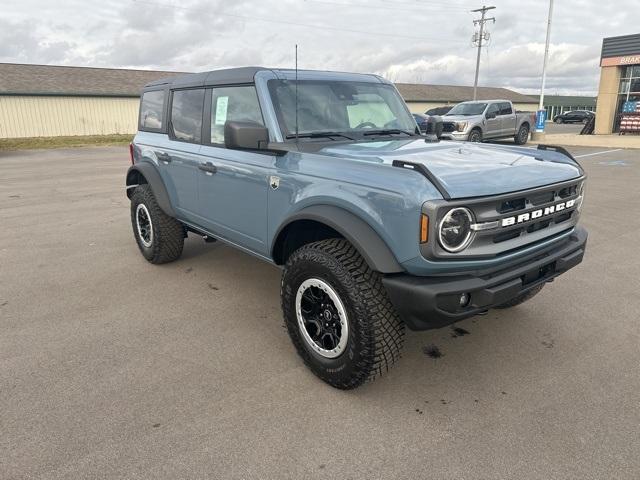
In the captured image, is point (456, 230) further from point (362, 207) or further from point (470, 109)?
point (470, 109)

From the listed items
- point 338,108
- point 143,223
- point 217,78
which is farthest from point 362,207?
point 143,223

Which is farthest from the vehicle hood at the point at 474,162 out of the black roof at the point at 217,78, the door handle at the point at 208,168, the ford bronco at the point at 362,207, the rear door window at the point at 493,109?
the rear door window at the point at 493,109

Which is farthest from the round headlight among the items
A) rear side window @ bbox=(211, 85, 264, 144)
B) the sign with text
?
the sign with text

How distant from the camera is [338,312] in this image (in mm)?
2826

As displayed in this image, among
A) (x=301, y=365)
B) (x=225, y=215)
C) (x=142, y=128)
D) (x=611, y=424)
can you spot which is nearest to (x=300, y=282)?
(x=301, y=365)

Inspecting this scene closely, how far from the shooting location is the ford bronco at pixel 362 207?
2.49 m

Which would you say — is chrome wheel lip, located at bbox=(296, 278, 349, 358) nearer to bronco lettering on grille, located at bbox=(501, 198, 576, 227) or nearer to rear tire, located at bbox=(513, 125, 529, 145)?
bronco lettering on grille, located at bbox=(501, 198, 576, 227)

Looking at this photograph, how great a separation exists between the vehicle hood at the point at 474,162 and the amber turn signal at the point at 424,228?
181 mm

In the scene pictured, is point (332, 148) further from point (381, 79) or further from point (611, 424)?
point (611, 424)

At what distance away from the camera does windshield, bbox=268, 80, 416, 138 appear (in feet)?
11.6

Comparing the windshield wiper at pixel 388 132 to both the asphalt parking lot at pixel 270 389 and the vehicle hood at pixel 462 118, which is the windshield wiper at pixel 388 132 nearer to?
the asphalt parking lot at pixel 270 389

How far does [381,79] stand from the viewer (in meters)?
4.45

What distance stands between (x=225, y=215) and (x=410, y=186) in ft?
6.33

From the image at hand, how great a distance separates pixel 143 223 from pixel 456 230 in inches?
154
